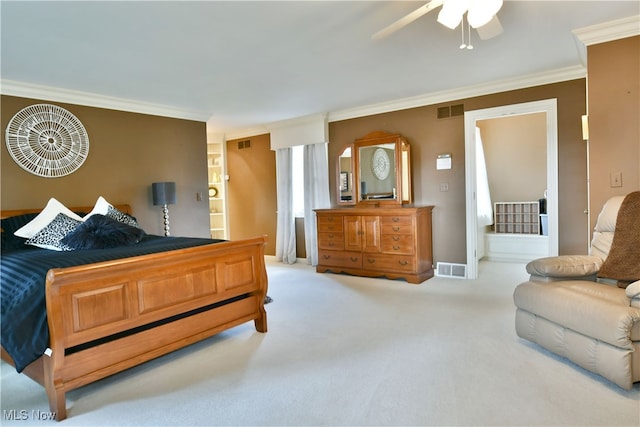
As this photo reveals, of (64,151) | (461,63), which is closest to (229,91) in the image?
(64,151)

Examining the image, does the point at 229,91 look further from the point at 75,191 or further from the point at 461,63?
the point at 461,63

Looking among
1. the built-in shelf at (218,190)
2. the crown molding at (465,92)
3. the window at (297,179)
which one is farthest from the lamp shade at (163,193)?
the crown molding at (465,92)

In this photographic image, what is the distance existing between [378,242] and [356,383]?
2.74 metres

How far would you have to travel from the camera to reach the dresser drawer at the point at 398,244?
4582 mm

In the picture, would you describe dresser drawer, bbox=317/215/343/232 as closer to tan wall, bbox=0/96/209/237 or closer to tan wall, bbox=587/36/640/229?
tan wall, bbox=0/96/209/237

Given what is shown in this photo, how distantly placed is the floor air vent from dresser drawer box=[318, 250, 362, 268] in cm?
104

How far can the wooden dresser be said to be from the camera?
4586 millimetres

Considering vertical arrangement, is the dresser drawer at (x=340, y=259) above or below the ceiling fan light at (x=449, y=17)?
below

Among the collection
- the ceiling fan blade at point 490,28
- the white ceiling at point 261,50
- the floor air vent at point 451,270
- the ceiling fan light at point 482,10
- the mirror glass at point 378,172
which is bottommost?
the floor air vent at point 451,270

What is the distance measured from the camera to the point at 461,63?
3.60 metres

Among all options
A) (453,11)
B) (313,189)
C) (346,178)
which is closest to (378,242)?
(346,178)

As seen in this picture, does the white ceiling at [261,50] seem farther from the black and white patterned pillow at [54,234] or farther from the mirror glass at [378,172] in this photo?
the black and white patterned pillow at [54,234]

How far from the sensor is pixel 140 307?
2.37 metres

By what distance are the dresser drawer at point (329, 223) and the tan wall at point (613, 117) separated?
289 cm
